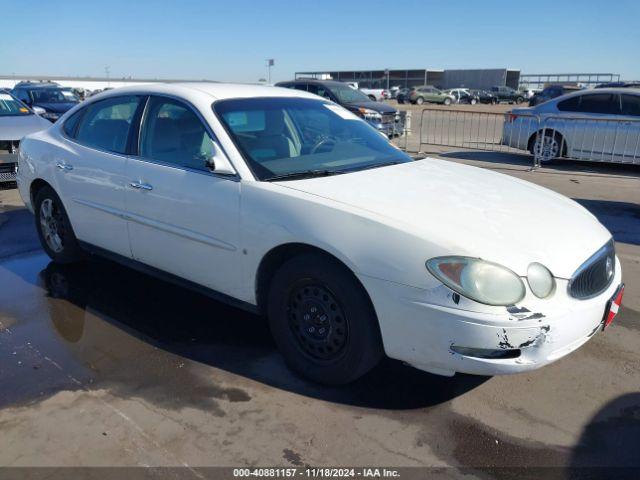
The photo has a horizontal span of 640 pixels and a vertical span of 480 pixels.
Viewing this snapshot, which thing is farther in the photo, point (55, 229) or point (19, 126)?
point (19, 126)

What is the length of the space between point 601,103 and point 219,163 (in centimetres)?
1025

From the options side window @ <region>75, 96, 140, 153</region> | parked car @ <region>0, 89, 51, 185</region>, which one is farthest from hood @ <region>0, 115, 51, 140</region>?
side window @ <region>75, 96, 140, 153</region>

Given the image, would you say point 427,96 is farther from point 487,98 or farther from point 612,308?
point 612,308

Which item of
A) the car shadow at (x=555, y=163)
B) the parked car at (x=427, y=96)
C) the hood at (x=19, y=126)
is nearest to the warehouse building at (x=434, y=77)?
the parked car at (x=427, y=96)

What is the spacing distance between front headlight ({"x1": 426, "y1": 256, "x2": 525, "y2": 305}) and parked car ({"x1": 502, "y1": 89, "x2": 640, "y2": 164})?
381 inches

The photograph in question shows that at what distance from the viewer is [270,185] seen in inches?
126

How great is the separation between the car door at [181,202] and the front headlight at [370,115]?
11.5m

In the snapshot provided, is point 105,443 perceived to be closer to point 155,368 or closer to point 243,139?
point 155,368

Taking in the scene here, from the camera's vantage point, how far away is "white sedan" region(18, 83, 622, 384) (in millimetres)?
2621

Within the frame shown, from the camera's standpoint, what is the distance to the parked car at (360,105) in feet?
49.6

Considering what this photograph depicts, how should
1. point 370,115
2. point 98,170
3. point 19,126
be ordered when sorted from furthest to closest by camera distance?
point 370,115 → point 19,126 → point 98,170

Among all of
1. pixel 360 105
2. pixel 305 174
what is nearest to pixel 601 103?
pixel 360 105

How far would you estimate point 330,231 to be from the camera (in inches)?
113

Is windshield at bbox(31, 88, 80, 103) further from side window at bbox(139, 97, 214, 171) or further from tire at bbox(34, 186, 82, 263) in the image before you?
side window at bbox(139, 97, 214, 171)
